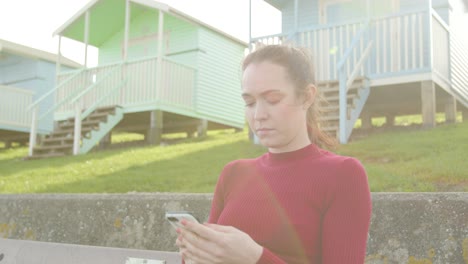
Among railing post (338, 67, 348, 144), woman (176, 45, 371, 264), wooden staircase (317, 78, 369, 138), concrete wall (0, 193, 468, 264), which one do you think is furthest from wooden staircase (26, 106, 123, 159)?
woman (176, 45, 371, 264)

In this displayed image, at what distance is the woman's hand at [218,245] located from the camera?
63.7 inches

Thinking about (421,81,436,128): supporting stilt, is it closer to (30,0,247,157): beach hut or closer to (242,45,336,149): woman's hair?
(30,0,247,157): beach hut

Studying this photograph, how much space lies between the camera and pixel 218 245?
1619 mm

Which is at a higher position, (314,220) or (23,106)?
(23,106)

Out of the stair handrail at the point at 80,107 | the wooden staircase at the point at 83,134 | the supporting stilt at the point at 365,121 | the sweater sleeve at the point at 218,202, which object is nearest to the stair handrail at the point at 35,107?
the wooden staircase at the point at 83,134

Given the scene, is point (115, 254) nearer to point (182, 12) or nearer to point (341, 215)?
point (341, 215)

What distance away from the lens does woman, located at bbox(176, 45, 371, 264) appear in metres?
1.68

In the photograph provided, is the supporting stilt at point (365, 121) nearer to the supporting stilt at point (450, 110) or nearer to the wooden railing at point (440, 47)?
the supporting stilt at point (450, 110)

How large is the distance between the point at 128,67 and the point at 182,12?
101 inches

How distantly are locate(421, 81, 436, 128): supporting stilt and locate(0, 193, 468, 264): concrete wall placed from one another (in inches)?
332

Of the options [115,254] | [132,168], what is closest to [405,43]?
[132,168]

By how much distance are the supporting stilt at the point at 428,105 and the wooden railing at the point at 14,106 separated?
1464cm

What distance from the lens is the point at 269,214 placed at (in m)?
1.91

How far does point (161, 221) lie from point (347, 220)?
168cm
